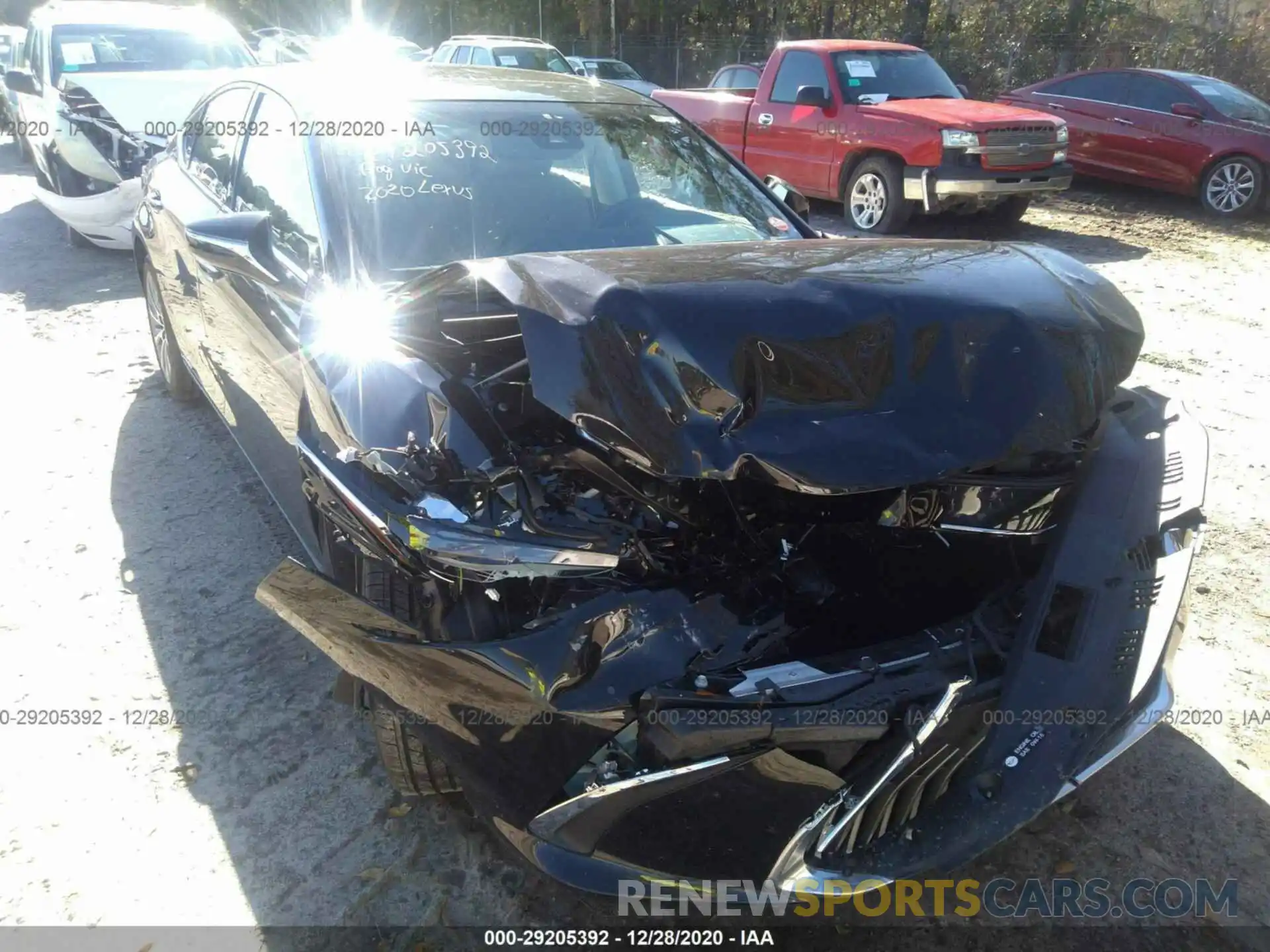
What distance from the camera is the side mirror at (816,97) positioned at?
29.9 ft

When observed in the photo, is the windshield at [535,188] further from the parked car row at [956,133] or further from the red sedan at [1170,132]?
the red sedan at [1170,132]

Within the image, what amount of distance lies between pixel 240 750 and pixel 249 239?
5.39 feet

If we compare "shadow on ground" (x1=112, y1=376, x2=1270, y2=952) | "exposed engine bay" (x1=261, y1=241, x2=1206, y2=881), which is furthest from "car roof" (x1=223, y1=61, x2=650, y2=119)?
"shadow on ground" (x1=112, y1=376, x2=1270, y2=952)

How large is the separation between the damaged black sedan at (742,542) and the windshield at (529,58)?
13.7 metres

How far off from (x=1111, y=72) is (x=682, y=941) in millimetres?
11582

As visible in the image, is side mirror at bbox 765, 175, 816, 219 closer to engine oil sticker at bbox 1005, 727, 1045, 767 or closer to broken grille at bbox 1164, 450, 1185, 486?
broken grille at bbox 1164, 450, 1185, 486

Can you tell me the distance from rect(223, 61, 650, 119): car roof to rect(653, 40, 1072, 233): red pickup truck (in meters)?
5.35

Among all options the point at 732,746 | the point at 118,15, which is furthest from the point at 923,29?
the point at 732,746

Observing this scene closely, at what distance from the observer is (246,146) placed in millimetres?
3703

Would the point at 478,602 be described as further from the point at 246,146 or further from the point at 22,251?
the point at 22,251

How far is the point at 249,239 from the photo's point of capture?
118 inches

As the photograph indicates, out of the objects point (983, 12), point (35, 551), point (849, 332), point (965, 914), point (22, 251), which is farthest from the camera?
point (983, 12)

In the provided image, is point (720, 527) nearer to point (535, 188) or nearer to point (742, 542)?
point (742, 542)

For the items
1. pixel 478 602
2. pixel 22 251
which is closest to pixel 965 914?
pixel 478 602
